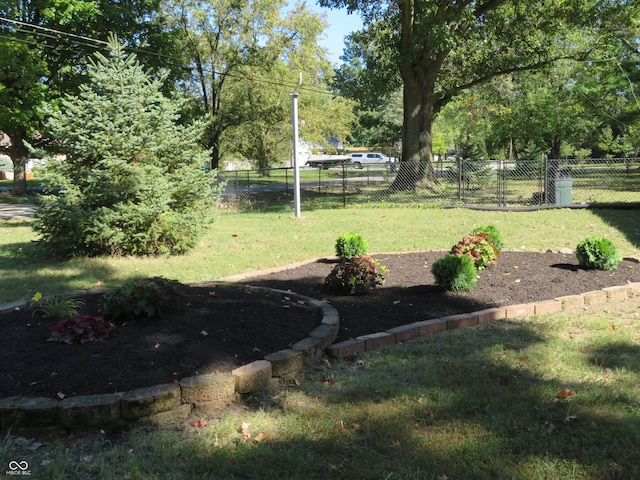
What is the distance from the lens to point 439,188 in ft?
55.2

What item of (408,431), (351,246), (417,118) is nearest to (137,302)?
(408,431)

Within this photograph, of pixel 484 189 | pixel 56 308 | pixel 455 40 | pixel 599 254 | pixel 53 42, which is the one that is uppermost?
pixel 53 42

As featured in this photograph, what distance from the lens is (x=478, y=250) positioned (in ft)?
20.1

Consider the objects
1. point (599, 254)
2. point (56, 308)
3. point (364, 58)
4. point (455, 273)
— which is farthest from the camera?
point (364, 58)

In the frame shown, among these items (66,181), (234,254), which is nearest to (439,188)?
(234,254)

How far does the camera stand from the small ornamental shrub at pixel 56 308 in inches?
165

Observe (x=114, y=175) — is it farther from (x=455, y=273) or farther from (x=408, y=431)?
(x=408, y=431)

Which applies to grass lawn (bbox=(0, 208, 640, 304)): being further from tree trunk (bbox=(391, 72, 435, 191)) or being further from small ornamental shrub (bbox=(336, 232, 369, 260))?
tree trunk (bbox=(391, 72, 435, 191))

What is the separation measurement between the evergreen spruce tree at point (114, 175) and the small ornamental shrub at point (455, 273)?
13.7 feet

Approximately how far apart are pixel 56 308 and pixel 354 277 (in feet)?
9.04

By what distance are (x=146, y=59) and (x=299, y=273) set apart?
17.1m

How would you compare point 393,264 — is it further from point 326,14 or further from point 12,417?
point 326,14

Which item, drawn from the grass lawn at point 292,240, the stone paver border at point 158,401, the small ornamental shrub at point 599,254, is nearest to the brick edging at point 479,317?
the small ornamental shrub at point 599,254

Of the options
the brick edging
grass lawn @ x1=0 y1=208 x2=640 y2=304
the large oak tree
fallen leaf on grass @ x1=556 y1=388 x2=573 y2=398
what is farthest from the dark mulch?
the large oak tree
